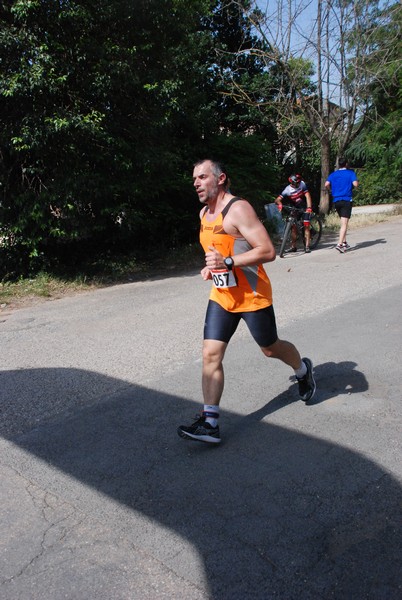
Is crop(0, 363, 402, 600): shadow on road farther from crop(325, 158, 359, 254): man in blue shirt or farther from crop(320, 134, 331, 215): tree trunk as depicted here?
crop(320, 134, 331, 215): tree trunk

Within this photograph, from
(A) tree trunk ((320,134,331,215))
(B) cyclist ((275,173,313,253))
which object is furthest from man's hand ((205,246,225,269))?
(A) tree trunk ((320,134,331,215))

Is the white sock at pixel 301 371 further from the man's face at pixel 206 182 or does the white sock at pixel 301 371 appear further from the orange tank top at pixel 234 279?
the man's face at pixel 206 182

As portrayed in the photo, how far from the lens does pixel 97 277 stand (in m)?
10.2

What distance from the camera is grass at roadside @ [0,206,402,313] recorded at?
884 cm

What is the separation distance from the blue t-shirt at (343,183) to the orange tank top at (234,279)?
27.6 feet

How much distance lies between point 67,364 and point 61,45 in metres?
5.79

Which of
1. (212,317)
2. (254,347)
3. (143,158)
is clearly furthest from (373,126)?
(212,317)

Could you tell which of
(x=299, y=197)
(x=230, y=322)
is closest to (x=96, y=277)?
(x=299, y=197)

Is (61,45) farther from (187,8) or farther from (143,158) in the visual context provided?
(187,8)

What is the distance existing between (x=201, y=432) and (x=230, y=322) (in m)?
0.76

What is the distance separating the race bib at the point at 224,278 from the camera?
365 cm

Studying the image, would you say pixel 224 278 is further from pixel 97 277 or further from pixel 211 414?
pixel 97 277

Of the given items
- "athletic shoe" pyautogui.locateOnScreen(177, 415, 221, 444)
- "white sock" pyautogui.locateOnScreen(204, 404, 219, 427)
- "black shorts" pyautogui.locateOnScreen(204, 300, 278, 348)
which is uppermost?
"black shorts" pyautogui.locateOnScreen(204, 300, 278, 348)

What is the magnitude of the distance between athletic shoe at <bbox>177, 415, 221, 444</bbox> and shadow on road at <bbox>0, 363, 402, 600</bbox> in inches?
3.2
